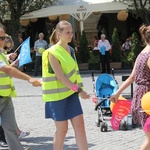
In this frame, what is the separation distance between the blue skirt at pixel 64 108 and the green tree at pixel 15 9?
1743cm

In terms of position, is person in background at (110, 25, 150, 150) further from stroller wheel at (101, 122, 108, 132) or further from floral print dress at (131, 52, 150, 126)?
stroller wheel at (101, 122, 108, 132)

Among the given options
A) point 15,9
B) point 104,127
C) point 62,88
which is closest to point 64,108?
point 62,88

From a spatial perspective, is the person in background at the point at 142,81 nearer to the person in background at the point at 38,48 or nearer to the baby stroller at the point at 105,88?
the baby stroller at the point at 105,88

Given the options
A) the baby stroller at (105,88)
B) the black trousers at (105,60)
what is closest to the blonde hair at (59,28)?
the baby stroller at (105,88)

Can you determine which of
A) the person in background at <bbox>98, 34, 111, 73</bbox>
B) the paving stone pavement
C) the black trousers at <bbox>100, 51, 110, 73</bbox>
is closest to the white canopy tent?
the person in background at <bbox>98, 34, 111, 73</bbox>

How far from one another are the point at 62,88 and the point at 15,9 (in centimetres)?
1806

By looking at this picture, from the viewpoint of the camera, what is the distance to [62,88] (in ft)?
16.6

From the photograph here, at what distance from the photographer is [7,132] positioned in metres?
5.60

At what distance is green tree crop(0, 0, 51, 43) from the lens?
72.9ft

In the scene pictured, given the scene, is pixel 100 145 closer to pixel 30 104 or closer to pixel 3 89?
pixel 3 89

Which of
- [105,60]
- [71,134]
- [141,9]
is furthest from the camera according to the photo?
[141,9]

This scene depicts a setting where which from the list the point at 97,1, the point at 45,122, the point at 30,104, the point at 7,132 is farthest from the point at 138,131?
the point at 97,1

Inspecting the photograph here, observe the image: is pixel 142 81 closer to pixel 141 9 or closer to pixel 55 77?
pixel 55 77

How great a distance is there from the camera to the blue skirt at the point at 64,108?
16.7ft
